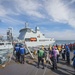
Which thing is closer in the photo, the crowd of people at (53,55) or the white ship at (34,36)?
the crowd of people at (53,55)

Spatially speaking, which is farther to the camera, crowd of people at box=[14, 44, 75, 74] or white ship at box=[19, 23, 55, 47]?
white ship at box=[19, 23, 55, 47]

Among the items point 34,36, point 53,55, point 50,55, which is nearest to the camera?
point 53,55

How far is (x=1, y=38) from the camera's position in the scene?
45188 millimetres

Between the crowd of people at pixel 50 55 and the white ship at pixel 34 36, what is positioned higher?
the white ship at pixel 34 36

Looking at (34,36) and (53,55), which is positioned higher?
(34,36)

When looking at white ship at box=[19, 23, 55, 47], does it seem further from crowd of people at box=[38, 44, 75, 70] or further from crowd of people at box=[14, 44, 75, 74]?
crowd of people at box=[38, 44, 75, 70]

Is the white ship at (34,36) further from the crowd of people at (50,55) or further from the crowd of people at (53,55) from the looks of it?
the crowd of people at (53,55)

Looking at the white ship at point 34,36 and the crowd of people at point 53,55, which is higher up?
the white ship at point 34,36

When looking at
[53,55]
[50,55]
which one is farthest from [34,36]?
[53,55]

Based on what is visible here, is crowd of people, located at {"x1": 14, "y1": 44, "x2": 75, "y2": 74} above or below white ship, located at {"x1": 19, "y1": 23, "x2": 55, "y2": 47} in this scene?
below

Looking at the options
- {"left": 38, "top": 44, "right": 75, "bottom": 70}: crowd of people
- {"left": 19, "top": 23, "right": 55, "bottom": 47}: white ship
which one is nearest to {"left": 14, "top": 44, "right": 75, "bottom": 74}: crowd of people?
{"left": 38, "top": 44, "right": 75, "bottom": 70}: crowd of people

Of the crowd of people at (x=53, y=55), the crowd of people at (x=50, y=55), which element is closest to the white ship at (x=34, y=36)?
the crowd of people at (x=50, y=55)

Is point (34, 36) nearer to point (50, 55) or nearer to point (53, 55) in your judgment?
point (50, 55)

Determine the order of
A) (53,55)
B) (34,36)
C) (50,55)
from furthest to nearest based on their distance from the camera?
1. (34,36)
2. (50,55)
3. (53,55)
